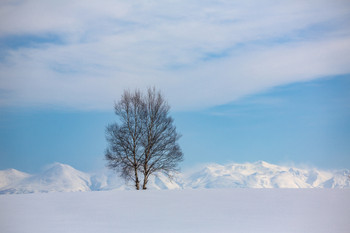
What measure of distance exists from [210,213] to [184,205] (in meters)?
2.74

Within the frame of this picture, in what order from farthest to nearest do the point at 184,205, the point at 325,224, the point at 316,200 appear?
1. the point at 316,200
2. the point at 184,205
3. the point at 325,224

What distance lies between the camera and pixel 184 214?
1534cm

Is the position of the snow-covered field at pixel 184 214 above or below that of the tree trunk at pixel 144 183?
below

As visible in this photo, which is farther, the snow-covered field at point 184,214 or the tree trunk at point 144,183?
the tree trunk at point 144,183

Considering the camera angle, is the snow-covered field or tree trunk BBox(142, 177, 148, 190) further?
tree trunk BBox(142, 177, 148, 190)

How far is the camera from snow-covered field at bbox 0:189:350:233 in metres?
12.4

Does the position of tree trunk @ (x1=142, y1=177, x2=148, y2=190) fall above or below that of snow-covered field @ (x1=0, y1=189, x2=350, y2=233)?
above

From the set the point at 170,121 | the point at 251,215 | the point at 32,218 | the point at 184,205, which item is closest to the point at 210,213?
the point at 251,215

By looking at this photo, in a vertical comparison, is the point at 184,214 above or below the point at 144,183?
below

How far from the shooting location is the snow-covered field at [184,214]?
12359 mm

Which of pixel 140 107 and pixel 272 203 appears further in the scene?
pixel 140 107

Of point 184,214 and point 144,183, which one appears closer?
point 184,214

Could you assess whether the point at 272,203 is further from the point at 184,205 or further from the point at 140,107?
the point at 140,107

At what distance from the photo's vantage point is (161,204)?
18781 millimetres
